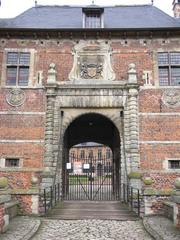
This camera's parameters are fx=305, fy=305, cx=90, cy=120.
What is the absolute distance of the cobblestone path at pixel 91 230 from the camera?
24.0ft

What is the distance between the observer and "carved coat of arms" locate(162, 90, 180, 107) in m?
14.0

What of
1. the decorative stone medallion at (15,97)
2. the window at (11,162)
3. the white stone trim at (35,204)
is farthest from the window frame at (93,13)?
the white stone trim at (35,204)

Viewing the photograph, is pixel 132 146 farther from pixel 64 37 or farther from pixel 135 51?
pixel 64 37

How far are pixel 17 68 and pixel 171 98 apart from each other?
739cm

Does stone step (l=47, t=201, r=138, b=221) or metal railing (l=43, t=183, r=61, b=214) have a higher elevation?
metal railing (l=43, t=183, r=61, b=214)

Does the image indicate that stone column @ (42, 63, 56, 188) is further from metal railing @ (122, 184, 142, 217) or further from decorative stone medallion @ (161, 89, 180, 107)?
decorative stone medallion @ (161, 89, 180, 107)

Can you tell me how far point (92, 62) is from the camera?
14.5 m

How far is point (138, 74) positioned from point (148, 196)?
21.3 ft

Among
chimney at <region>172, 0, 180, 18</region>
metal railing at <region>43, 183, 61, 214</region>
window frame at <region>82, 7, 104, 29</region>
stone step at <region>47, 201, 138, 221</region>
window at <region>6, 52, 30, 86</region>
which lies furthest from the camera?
chimney at <region>172, 0, 180, 18</region>

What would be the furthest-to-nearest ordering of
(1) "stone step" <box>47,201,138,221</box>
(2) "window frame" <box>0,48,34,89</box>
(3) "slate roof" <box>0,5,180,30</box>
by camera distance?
(3) "slate roof" <box>0,5,180,30</box> < (2) "window frame" <box>0,48,34,89</box> < (1) "stone step" <box>47,201,138,221</box>

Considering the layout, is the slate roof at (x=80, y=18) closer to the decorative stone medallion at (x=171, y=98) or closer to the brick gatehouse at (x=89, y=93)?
the brick gatehouse at (x=89, y=93)

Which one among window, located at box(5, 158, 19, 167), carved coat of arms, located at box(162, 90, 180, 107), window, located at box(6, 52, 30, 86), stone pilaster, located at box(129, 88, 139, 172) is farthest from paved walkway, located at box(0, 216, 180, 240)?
window, located at box(6, 52, 30, 86)

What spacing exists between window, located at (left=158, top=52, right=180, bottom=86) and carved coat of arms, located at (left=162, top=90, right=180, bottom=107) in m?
0.47

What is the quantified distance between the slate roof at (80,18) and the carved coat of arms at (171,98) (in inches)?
124
